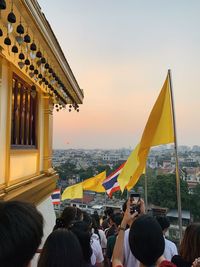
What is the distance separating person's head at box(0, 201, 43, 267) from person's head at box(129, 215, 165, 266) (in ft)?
3.10

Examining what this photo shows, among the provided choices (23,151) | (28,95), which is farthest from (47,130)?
(23,151)

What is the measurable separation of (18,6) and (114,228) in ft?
14.3

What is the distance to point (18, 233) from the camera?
1246 mm

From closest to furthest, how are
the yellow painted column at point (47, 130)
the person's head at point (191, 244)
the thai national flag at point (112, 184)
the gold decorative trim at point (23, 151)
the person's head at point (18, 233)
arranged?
1. the person's head at point (18, 233)
2. the person's head at point (191, 244)
3. the gold decorative trim at point (23, 151)
4. the yellow painted column at point (47, 130)
5. the thai national flag at point (112, 184)

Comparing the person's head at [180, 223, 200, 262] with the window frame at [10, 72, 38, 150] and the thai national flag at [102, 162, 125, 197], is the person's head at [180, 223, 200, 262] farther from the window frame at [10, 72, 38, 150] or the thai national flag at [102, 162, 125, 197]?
the thai national flag at [102, 162, 125, 197]

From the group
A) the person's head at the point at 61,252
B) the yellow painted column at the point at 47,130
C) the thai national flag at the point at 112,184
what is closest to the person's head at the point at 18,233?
the person's head at the point at 61,252

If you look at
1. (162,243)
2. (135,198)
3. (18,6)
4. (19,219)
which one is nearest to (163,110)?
(135,198)

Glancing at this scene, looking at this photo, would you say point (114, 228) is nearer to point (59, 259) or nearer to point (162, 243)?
point (162, 243)

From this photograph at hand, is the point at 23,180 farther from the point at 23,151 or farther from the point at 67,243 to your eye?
the point at 67,243

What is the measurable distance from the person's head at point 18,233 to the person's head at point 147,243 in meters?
0.95

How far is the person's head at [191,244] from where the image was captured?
2.43 m

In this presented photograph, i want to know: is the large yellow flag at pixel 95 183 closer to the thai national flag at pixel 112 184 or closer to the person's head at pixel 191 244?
the thai national flag at pixel 112 184

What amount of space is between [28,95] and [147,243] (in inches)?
218

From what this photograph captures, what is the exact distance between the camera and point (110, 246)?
409cm
